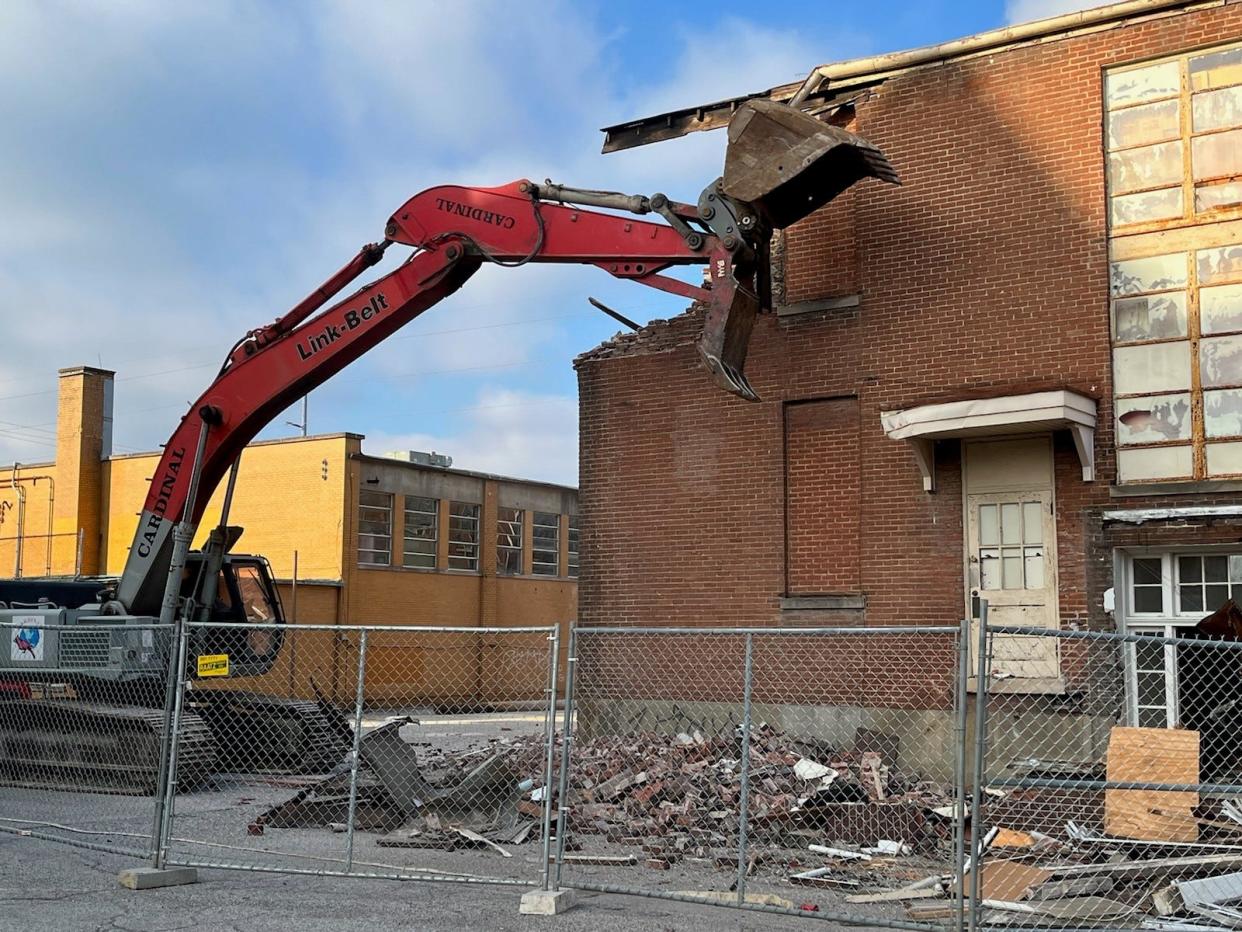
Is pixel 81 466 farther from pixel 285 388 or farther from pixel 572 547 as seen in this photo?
pixel 285 388

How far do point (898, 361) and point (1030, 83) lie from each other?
3254mm

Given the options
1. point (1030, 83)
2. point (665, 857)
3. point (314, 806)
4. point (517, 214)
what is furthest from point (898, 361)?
point (314, 806)

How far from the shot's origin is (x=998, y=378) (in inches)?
529

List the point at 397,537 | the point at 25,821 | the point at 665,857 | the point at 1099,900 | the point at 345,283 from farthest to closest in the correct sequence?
the point at 397,537, the point at 345,283, the point at 25,821, the point at 665,857, the point at 1099,900

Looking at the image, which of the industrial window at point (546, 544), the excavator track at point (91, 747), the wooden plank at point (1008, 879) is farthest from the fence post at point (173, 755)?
the industrial window at point (546, 544)

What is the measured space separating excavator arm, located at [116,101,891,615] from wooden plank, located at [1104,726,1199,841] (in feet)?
14.7

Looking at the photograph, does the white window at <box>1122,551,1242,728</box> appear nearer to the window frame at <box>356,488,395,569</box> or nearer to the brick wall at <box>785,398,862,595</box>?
the brick wall at <box>785,398,862,595</box>

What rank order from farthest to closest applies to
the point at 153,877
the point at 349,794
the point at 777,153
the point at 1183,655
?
the point at 1183,655, the point at 349,794, the point at 777,153, the point at 153,877

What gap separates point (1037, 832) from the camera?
10.3 m

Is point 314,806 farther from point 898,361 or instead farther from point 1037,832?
point 898,361

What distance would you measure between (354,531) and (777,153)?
866 inches

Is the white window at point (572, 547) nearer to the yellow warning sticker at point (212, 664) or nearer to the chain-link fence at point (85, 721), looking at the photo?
the chain-link fence at point (85, 721)

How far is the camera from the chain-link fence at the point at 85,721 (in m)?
13.7

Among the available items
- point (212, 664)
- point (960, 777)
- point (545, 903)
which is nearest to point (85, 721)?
point (212, 664)
